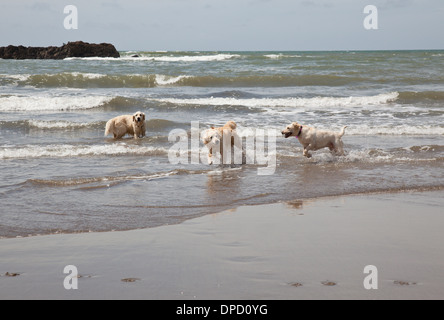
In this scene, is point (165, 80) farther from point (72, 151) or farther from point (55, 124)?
point (72, 151)

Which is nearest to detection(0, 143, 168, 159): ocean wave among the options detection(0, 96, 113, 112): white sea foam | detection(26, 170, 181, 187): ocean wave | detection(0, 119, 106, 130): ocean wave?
detection(26, 170, 181, 187): ocean wave

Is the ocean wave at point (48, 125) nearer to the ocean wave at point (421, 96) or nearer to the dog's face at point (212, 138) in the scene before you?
the dog's face at point (212, 138)

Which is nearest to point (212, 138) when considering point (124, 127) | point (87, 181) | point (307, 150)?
point (307, 150)

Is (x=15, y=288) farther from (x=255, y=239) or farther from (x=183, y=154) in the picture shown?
(x=183, y=154)

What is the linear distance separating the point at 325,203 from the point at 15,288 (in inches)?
161

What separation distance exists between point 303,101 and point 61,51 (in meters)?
55.9

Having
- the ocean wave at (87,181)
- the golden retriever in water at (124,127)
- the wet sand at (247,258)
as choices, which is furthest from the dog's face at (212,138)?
the golden retriever in water at (124,127)

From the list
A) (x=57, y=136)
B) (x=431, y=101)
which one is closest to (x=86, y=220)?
(x=57, y=136)

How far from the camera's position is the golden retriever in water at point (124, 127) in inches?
515

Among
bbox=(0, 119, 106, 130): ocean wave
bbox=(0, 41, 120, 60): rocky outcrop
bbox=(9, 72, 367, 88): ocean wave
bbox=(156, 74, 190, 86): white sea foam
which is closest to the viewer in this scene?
bbox=(0, 119, 106, 130): ocean wave

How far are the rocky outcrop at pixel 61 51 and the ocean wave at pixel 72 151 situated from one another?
2343 inches

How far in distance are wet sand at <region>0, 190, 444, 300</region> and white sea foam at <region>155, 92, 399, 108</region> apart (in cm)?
1373

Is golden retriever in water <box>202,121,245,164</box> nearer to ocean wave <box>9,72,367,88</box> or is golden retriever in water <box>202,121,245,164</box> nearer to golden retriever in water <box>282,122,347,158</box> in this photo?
golden retriever in water <box>282,122,347,158</box>

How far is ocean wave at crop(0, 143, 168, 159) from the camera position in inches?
422
